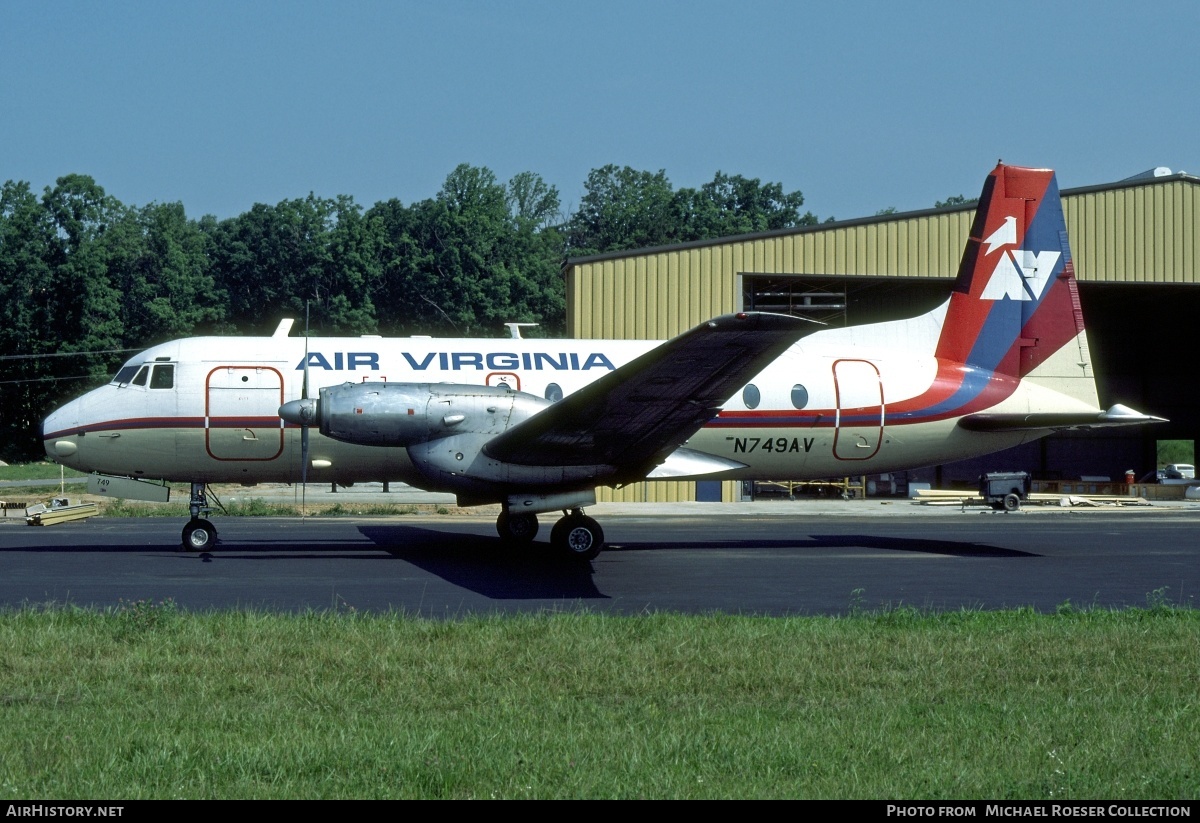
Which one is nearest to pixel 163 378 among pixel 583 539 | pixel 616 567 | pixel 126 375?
pixel 126 375

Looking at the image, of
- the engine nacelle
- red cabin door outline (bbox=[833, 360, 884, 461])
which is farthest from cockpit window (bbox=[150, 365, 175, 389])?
red cabin door outline (bbox=[833, 360, 884, 461])

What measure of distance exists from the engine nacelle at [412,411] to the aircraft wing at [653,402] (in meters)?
0.62

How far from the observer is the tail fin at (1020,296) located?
2184 centimetres

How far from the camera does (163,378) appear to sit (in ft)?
63.0

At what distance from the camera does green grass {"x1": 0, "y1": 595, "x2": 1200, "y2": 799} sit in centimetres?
658

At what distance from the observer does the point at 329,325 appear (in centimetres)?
7456

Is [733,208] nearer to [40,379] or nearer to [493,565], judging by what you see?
[40,379]

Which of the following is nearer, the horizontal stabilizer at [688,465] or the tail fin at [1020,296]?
the horizontal stabilizer at [688,465]

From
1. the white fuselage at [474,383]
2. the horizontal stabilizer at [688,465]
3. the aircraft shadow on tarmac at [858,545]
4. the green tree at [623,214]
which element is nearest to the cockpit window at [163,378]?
the white fuselage at [474,383]

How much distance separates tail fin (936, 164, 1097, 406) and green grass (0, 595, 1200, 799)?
9.55 metres

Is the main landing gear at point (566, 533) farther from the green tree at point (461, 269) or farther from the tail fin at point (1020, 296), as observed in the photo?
the green tree at point (461, 269)

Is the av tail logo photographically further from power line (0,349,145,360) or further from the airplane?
power line (0,349,145,360)

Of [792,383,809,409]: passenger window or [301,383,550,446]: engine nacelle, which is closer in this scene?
[301,383,550,446]: engine nacelle

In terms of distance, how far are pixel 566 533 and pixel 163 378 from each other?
732 cm
